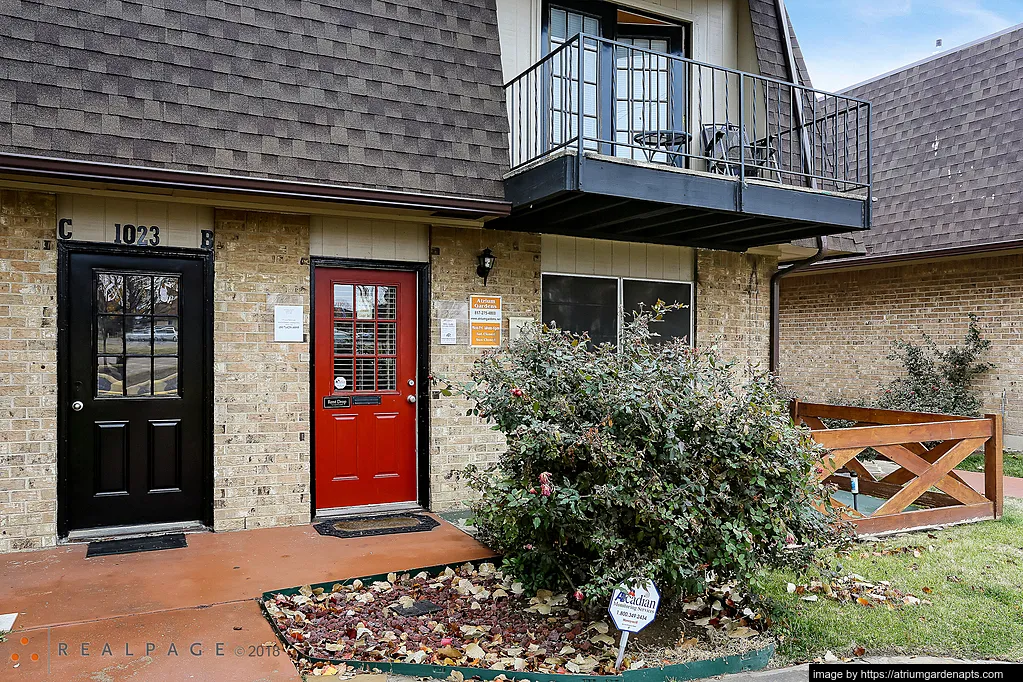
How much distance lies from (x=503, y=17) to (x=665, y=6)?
6.14 ft

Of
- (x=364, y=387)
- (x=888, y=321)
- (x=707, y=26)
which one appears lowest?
(x=364, y=387)

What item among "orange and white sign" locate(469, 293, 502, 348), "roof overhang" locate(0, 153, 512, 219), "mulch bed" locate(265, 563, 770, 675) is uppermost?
"roof overhang" locate(0, 153, 512, 219)

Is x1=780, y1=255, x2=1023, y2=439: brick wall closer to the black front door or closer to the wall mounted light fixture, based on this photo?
the wall mounted light fixture

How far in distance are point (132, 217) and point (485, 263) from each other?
286 centimetres

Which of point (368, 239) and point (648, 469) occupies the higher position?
point (368, 239)

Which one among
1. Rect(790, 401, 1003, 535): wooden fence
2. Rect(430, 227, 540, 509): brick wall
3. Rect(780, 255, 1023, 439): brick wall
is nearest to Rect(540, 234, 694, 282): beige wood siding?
Rect(430, 227, 540, 509): brick wall

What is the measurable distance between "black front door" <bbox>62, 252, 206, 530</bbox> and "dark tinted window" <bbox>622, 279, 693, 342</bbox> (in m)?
4.10

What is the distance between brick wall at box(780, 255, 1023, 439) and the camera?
10641 mm

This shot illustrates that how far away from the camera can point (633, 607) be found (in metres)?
3.68

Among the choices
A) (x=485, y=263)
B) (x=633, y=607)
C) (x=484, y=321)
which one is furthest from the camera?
(x=484, y=321)

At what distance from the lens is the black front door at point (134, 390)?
5.71 m

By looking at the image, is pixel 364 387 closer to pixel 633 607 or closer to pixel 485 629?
pixel 485 629

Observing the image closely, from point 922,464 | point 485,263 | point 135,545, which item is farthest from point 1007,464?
point 135,545

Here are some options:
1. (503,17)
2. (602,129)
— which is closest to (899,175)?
(602,129)
